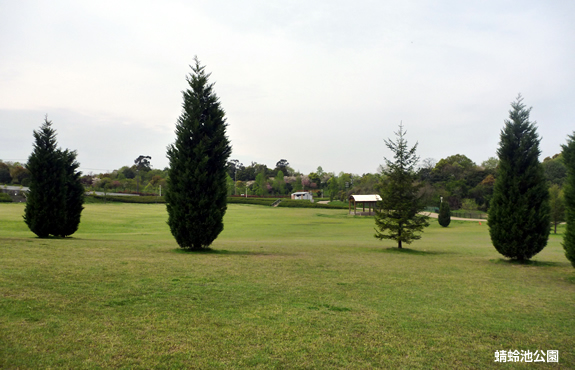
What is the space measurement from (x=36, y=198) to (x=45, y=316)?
17.0 metres

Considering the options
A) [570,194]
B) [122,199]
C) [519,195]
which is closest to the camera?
[570,194]

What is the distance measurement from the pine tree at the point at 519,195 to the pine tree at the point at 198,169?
1176 centimetres

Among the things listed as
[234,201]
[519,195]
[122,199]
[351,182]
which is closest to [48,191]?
[519,195]

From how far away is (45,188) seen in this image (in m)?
19.7

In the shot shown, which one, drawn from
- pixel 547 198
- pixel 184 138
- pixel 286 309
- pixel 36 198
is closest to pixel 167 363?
pixel 286 309

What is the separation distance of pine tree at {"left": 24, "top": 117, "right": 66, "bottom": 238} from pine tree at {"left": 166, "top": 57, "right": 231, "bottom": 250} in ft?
26.3

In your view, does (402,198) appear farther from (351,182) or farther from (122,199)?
(351,182)

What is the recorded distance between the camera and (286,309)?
274 inches

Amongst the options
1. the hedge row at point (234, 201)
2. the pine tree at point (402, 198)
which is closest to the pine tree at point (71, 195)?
the pine tree at point (402, 198)

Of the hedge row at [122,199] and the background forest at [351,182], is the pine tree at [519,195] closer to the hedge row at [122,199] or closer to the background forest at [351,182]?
the background forest at [351,182]

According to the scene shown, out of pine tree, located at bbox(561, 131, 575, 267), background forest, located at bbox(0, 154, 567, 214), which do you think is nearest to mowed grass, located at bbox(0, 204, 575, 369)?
pine tree, located at bbox(561, 131, 575, 267)

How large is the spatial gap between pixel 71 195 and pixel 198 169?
10.1 meters

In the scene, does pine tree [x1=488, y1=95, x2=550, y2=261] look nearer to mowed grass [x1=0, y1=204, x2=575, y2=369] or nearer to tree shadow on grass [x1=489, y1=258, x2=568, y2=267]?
tree shadow on grass [x1=489, y1=258, x2=568, y2=267]

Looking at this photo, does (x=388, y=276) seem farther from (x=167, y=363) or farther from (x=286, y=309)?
(x=167, y=363)
